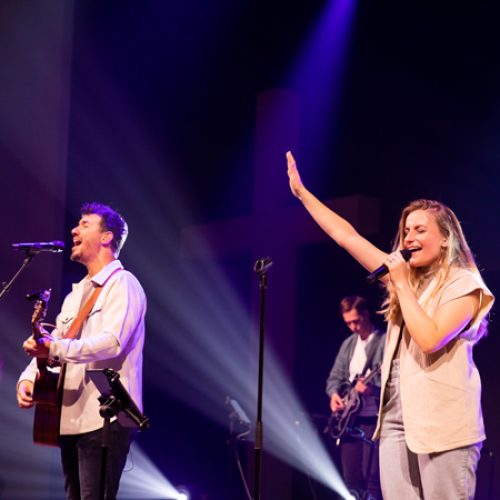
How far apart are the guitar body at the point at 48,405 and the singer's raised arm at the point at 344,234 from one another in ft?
4.34

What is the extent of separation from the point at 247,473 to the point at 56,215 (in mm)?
3072

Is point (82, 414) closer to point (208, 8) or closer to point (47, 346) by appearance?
point (47, 346)

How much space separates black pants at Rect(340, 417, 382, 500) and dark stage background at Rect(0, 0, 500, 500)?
785 mm

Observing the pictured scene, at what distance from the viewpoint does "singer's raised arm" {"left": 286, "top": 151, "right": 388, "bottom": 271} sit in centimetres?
300

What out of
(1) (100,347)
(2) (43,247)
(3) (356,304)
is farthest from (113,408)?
(3) (356,304)

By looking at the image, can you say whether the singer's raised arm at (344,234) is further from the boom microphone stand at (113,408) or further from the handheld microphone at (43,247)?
the handheld microphone at (43,247)

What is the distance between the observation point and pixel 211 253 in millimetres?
7797

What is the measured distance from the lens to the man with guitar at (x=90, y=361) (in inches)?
131

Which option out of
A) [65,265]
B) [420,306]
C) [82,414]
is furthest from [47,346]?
[65,265]

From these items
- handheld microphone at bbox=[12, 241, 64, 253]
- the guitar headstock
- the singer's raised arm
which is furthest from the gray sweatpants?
handheld microphone at bbox=[12, 241, 64, 253]

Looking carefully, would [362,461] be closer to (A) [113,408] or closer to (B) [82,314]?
(B) [82,314]

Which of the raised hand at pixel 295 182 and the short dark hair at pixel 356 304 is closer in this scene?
the raised hand at pixel 295 182

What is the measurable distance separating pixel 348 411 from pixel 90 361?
12.3 ft

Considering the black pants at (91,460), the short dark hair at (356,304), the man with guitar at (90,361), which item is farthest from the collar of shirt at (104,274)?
the short dark hair at (356,304)
